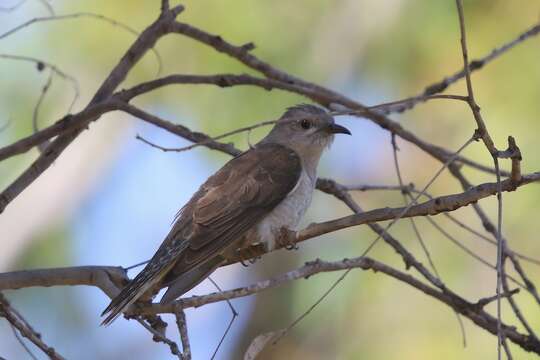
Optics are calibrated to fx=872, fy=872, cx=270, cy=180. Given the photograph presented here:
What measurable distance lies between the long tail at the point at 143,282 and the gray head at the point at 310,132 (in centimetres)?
162

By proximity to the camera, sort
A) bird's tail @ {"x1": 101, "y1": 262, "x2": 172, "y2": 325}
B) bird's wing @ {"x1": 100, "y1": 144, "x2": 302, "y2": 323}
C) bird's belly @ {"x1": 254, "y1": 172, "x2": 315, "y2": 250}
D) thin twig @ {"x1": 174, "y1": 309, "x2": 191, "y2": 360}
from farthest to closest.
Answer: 1. bird's belly @ {"x1": 254, "y1": 172, "x2": 315, "y2": 250}
2. bird's wing @ {"x1": 100, "y1": 144, "x2": 302, "y2": 323}
3. bird's tail @ {"x1": 101, "y1": 262, "x2": 172, "y2": 325}
4. thin twig @ {"x1": 174, "y1": 309, "x2": 191, "y2": 360}

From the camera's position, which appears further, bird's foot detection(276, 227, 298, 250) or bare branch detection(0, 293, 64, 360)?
bird's foot detection(276, 227, 298, 250)

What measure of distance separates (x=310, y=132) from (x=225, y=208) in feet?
4.42

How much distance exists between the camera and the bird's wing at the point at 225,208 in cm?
477

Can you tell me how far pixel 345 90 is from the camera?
8344 mm

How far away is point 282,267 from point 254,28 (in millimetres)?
2329

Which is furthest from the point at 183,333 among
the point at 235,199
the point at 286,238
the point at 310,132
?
the point at 310,132

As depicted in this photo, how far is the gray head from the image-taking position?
6256 millimetres

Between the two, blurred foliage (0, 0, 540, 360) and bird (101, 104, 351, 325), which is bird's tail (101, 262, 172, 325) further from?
blurred foliage (0, 0, 540, 360)

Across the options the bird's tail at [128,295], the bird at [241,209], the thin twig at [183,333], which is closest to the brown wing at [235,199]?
the bird at [241,209]

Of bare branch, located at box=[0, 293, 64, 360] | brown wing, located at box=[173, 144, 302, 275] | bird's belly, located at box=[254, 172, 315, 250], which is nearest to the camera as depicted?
bare branch, located at box=[0, 293, 64, 360]

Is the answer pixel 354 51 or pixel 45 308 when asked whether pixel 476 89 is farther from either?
pixel 45 308

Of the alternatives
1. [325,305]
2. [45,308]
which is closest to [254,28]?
[325,305]

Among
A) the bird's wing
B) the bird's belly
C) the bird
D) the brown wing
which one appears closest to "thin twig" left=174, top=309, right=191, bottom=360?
the bird
